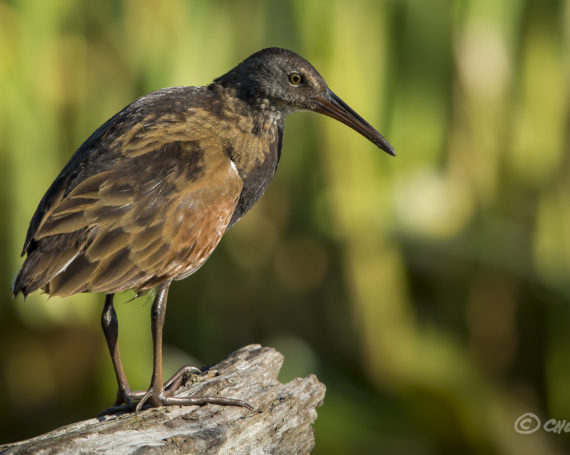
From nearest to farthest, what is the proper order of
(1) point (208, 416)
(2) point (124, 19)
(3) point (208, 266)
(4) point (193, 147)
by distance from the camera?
1. (1) point (208, 416)
2. (4) point (193, 147)
3. (2) point (124, 19)
4. (3) point (208, 266)

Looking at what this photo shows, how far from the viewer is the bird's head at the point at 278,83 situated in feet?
11.4

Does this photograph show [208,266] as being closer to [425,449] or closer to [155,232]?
[425,449]

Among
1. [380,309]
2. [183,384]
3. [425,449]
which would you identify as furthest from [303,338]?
[183,384]

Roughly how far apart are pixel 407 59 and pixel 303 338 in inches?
70.8

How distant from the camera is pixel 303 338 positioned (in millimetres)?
5324

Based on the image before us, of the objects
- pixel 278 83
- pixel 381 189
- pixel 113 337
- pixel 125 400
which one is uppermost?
pixel 278 83

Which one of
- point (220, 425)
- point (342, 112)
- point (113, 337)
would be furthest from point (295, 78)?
point (220, 425)

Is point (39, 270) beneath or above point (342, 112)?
beneath

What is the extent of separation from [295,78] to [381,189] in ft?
5.12

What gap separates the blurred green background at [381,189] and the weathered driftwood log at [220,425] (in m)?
1.50
